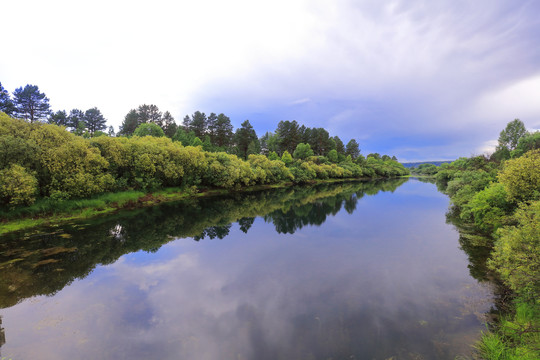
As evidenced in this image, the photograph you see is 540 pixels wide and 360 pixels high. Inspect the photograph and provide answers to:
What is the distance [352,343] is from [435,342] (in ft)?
10.7

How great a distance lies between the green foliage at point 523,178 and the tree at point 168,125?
3683 inches

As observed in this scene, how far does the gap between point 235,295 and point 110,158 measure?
32479 mm

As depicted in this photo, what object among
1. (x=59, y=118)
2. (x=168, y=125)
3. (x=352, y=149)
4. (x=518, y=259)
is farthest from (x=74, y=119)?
(x=352, y=149)

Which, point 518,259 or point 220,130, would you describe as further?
point 220,130

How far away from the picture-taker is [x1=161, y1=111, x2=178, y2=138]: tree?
8875 centimetres

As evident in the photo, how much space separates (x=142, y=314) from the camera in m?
10.6

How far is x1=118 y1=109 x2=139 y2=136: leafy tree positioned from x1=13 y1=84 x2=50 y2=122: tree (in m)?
21.9

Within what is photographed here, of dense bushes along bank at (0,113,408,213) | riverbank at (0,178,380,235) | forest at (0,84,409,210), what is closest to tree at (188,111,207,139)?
forest at (0,84,409,210)

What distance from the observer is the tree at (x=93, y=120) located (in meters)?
78.5

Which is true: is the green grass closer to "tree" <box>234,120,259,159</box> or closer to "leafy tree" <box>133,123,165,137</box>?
"leafy tree" <box>133,123,165,137</box>

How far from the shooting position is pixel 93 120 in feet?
260

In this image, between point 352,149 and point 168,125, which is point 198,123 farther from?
point 352,149

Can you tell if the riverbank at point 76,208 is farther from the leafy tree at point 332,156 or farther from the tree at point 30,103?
the leafy tree at point 332,156

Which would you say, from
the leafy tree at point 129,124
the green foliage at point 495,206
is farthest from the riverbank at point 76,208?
the leafy tree at point 129,124
